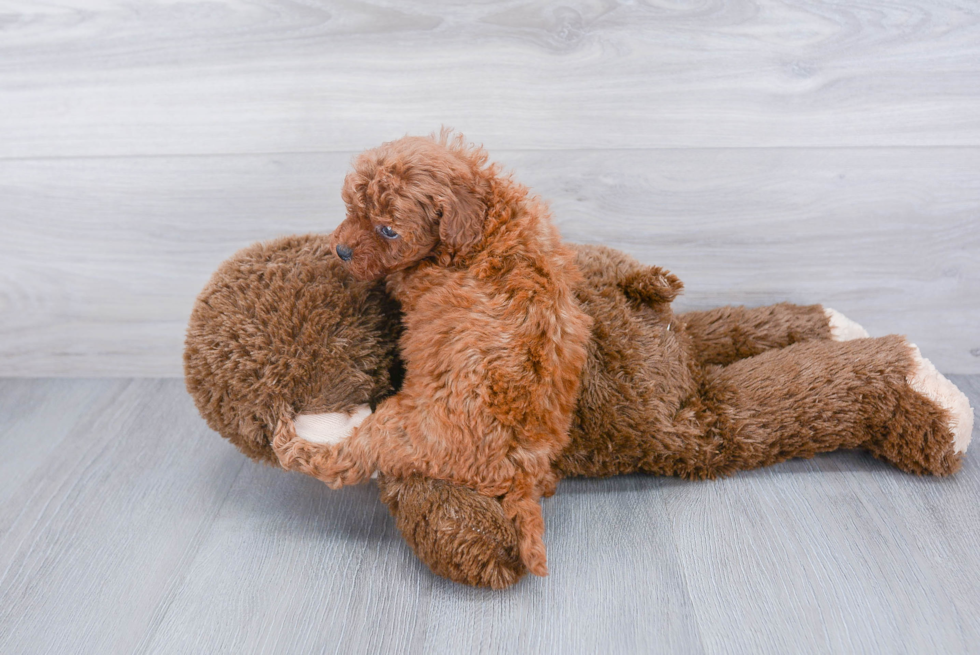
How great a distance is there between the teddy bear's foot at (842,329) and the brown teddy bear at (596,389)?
8 centimetres

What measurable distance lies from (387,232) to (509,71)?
417 mm

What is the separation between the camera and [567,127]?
102 centimetres

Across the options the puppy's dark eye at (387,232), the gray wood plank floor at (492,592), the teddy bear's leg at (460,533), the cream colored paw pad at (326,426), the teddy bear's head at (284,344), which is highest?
the puppy's dark eye at (387,232)

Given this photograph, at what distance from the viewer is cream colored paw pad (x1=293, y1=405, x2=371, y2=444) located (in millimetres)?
781

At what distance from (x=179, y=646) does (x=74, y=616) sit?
15cm

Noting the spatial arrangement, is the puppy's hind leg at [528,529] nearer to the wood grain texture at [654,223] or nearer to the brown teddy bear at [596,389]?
the brown teddy bear at [596,389]

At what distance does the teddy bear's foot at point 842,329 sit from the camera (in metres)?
1.05

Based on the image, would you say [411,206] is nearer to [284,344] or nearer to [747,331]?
[284,344]

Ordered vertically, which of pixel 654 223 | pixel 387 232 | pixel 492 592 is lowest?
pixel 492 592

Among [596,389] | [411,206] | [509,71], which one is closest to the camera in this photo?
[411,206]

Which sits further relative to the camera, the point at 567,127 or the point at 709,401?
the point at 567,127

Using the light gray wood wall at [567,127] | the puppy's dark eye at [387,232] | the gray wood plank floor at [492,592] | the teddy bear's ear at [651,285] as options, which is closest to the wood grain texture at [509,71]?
the light gray wood wall at [567,127]

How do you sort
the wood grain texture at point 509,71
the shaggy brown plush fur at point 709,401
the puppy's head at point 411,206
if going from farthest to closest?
the wood grain texture at point 509,71
the shaggy brown plush fur at point 709,401
the puppy's head at point 411,206

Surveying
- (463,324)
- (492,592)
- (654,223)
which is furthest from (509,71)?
(492,592)
